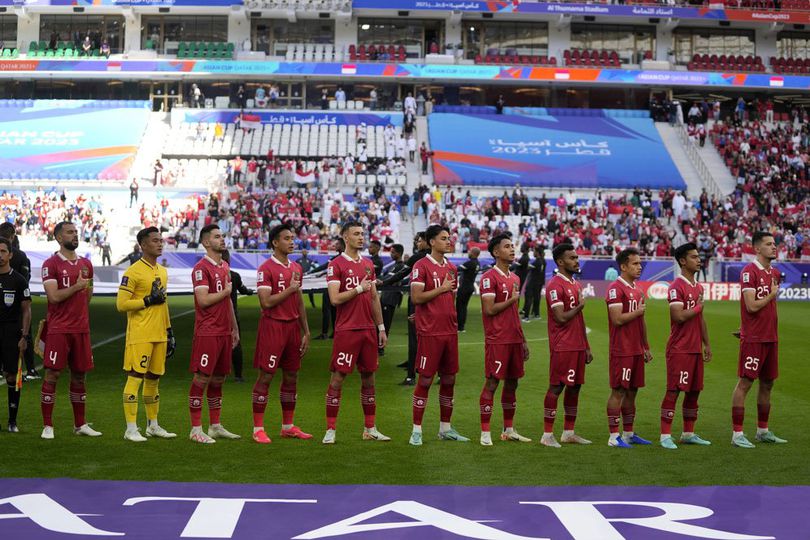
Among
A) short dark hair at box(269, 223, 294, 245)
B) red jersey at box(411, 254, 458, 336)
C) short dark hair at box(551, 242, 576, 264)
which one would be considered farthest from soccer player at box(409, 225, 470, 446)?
short dark hair at box(269, 223, 294, 245)

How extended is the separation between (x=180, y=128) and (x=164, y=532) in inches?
1895

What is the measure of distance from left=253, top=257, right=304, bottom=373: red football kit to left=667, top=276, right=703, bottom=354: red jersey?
3.97 m

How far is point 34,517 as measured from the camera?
7.11 metres

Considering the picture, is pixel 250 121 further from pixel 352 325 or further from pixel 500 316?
pixel 500 316

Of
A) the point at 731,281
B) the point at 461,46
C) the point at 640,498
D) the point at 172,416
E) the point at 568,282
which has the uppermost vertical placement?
the point at 461,46

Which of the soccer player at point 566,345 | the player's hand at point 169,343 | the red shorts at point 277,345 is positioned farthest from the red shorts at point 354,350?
the soccer player at point 566,345

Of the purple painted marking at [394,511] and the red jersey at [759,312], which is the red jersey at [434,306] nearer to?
the purple painted marking at [394,511]

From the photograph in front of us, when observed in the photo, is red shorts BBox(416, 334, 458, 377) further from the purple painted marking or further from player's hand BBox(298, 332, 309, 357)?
the purple painted marking

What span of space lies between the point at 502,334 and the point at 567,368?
30.3 inches

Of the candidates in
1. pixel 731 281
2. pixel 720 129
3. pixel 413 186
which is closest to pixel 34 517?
pixel 731 281

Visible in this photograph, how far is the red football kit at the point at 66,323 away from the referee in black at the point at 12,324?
0.41m

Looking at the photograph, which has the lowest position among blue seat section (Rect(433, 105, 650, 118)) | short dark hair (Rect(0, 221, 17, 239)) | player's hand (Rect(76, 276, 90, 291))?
player's hand (Rect(76, 276, 90, 291))

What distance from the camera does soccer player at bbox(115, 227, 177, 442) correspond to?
396 inches

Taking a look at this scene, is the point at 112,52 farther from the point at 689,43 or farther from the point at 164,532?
the point at 164,532
